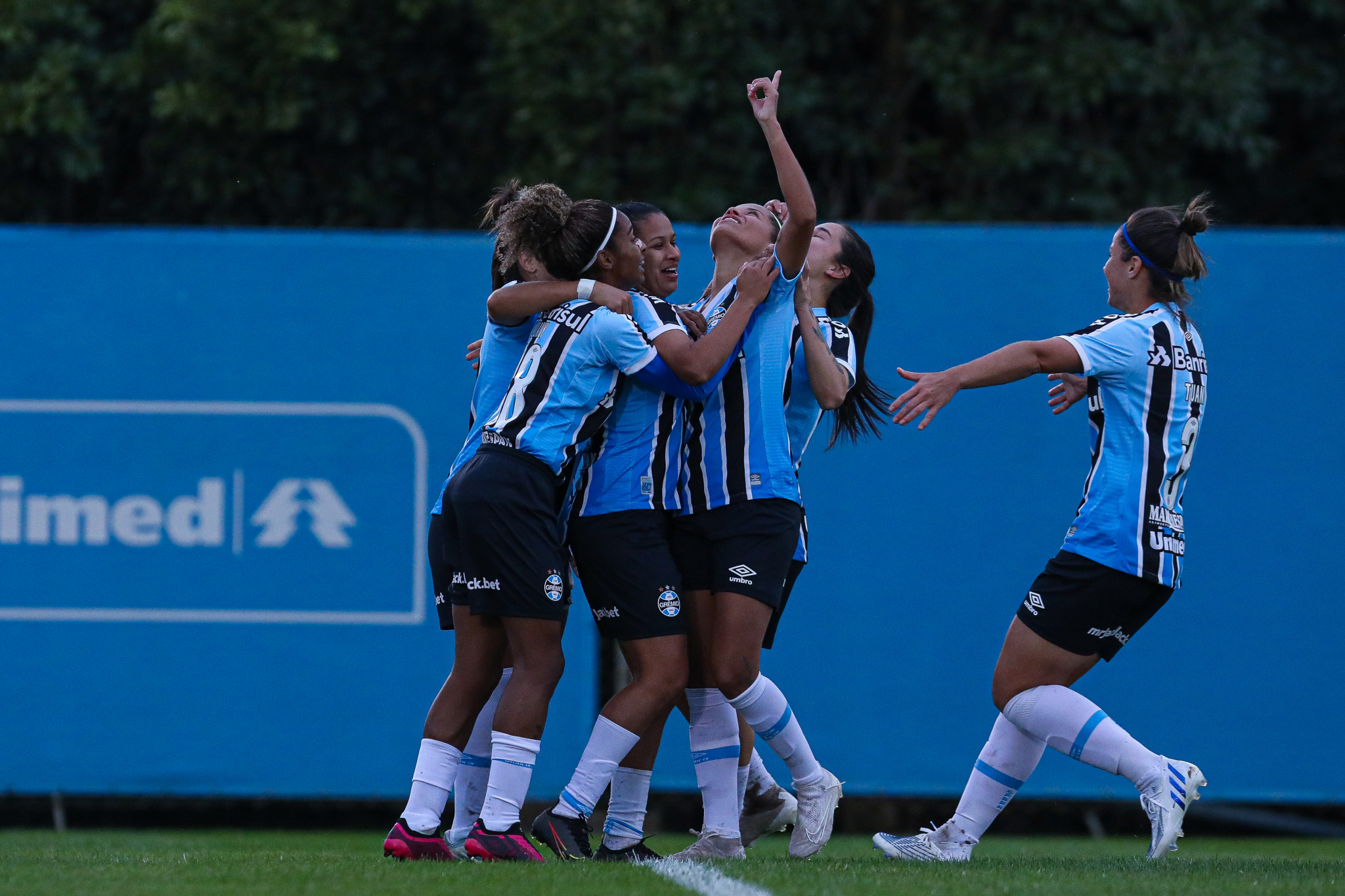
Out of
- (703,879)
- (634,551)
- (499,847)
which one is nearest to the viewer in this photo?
(703,879)

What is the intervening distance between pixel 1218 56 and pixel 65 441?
6627 mm

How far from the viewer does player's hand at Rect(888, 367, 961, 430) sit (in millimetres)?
4445

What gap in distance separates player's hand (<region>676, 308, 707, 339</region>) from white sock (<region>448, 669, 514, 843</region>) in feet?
4.18

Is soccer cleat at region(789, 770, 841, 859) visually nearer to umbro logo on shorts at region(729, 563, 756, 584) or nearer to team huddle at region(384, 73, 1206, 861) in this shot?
team huddle at region(384, 73, 1206, 861)

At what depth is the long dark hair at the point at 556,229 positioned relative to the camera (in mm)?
4848

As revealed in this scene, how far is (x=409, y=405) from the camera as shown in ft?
23.3

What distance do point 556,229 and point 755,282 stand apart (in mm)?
655

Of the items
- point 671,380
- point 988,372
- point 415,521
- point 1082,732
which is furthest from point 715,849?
point 415,521

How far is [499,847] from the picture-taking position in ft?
15.0

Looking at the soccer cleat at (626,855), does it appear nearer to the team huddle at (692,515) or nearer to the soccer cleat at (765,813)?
the team huddle at (692,515)

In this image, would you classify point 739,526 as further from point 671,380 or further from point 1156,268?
point 1156,268

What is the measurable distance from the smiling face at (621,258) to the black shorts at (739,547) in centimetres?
79

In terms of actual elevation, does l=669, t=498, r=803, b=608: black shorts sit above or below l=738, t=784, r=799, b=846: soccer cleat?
above

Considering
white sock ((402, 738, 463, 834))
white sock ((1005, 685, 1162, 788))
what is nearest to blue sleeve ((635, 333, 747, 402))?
white sock ((402, 738, 463, 834))
